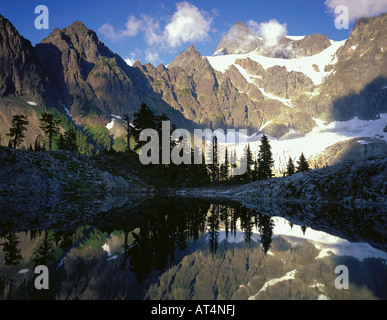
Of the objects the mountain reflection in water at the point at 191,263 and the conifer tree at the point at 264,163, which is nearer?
the mountain reflection in water at the point at 191,263

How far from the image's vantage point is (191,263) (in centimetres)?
828

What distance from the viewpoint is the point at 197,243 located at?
1115 centimetres

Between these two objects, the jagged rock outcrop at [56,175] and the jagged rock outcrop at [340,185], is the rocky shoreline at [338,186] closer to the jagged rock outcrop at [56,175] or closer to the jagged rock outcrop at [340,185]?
the jagged rock outcrop at [340,185]

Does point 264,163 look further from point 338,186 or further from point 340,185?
point 340,185

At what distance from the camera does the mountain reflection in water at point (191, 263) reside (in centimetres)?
584

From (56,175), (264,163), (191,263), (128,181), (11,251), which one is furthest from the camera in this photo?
(264,163)

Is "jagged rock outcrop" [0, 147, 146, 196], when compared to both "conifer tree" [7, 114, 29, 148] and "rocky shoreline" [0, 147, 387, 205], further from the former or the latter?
"conifer tree" [7, 114, 29, 148]

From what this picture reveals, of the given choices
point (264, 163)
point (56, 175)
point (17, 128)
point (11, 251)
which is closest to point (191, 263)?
point (11, 251)

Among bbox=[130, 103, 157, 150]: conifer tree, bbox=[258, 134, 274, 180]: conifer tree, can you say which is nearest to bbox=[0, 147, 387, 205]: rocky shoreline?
bbox=[130, 103, 157, 150]: conifer tree

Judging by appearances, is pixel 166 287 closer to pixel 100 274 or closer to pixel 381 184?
pixel 100 274

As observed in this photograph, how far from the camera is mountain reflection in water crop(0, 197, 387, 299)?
5844 mm

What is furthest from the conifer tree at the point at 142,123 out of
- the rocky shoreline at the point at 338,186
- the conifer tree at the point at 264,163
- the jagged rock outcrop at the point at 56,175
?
the rocky shoreline at the point at 338,186

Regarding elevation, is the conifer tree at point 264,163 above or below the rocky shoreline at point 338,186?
above
